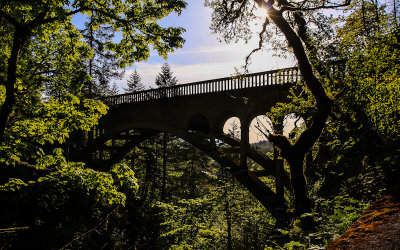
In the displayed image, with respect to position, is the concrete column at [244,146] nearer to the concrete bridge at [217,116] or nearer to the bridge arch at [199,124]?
the concrete bridge at [217,116]

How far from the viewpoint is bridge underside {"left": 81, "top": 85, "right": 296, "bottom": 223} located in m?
11.2

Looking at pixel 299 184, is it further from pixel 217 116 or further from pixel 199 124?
pixel 199 124

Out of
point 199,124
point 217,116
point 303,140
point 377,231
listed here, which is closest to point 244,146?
point 217,116

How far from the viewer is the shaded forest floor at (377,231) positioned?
1417 mm

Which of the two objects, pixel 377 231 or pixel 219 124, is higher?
pixel 219 124

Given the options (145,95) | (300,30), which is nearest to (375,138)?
(300,30)

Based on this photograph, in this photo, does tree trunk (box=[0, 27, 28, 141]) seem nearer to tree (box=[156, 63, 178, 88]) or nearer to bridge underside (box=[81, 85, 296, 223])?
bridge underside (box=[81, 85, 296, 223])

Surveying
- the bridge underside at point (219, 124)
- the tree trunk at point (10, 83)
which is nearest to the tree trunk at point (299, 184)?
the bridge underside at point (219, 124)

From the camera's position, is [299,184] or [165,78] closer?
[299,184]


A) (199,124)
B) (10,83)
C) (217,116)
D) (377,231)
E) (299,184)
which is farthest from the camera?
(199,124)

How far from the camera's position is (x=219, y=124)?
47.4 feet

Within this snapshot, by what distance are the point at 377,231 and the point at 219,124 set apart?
42.4 feet

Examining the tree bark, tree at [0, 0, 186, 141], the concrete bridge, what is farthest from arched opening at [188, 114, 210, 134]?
the tree bark

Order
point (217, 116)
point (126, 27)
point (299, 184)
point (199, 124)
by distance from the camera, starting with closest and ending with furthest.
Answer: point (299, 184)
point (126, 27)
point (217, 116)
point (199, 124)
